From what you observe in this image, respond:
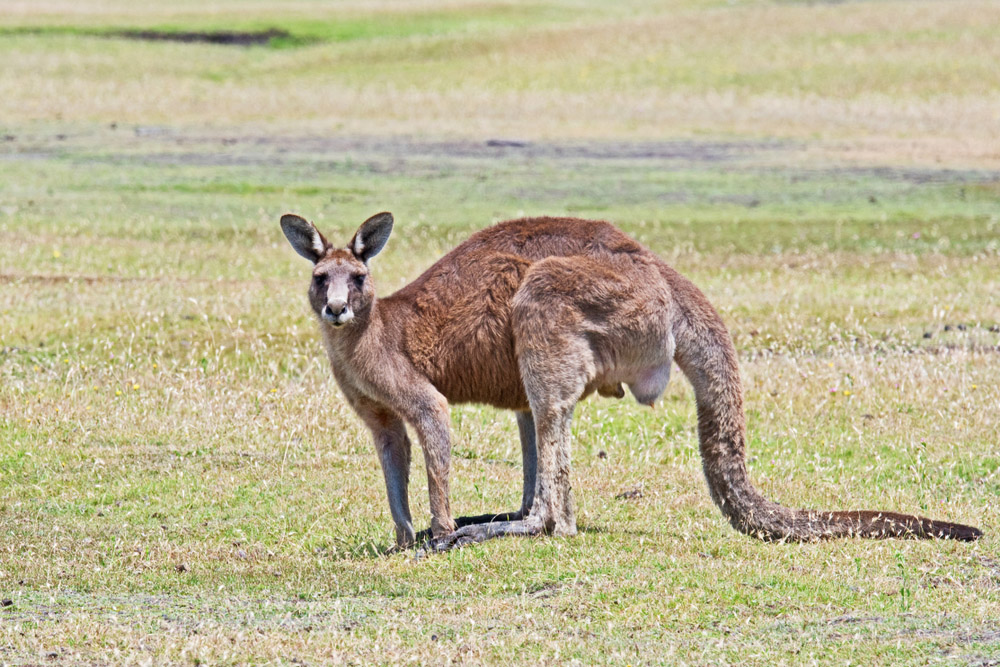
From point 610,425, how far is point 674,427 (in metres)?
0.48

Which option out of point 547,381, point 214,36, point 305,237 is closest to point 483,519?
point 547,381

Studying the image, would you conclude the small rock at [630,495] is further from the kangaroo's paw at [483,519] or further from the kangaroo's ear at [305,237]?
the kangaroo's ear at [305,237]

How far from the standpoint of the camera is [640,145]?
1315 inches

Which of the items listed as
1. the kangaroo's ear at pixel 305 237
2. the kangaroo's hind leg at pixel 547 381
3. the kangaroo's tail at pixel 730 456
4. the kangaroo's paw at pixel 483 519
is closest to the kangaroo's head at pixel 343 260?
the kangaroo's ear at pixel 305 237

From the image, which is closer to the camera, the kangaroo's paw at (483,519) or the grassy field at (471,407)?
the grassy field at (471,407)

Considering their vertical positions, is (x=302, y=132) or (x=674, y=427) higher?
(x=302, y=132)

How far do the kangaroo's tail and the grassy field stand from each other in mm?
175

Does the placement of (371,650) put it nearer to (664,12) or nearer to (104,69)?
(104,69)

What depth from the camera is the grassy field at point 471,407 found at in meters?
6.27

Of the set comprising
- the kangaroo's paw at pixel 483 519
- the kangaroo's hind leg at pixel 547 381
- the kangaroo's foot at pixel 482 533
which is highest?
the kangaroo's hind leg at pixel 547 381

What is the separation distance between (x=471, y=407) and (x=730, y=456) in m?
4.40

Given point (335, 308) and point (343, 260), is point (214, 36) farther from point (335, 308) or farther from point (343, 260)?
point (335, 308)

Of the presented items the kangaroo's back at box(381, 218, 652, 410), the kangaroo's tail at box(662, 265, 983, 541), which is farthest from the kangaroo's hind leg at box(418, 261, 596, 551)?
the kangaroo's tail at box(662, 265, 983, 541)

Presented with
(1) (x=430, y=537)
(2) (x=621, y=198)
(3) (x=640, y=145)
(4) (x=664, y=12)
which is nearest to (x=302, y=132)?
(3) (x=640, y=145)
